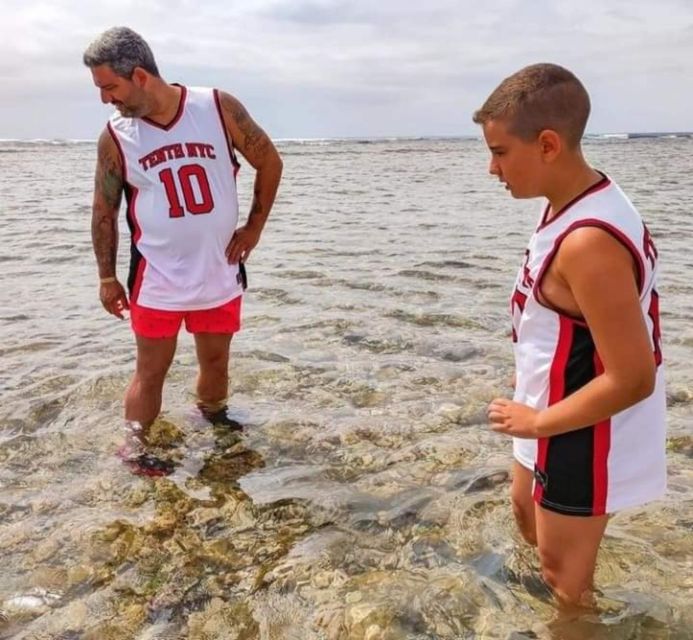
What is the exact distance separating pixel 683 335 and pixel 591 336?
540 cm

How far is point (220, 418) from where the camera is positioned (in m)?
5.54

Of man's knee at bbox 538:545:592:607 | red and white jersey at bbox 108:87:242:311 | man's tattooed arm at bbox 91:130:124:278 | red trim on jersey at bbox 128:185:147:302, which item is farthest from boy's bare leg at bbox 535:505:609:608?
man's tattooed arm at bbox 91:130:124:278

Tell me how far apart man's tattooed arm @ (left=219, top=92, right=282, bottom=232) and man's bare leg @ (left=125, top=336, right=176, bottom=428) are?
97 cm

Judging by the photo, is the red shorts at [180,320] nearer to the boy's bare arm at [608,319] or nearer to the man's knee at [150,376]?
the man's knee at [150,376]

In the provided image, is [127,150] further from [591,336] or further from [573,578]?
[573,578]

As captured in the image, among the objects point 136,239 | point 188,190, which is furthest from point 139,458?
point 188,190

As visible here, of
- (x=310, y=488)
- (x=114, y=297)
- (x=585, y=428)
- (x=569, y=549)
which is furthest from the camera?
(x=114, y=297)

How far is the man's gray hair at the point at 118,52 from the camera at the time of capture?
4.02 m

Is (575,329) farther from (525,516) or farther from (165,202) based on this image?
(165,202)

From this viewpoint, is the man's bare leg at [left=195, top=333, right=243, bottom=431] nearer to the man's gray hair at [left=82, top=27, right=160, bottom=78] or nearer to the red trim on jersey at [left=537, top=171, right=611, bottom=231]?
the man's gray hair at [left=82, top=27, right=160, bottom=78]

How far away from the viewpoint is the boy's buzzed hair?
2447 mm

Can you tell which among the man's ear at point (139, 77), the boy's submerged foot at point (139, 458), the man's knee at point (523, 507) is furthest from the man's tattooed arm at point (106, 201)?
the man's knee at point (523, 507)

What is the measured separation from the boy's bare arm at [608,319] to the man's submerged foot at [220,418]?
3.43 m

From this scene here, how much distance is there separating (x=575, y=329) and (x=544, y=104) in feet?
2.46
